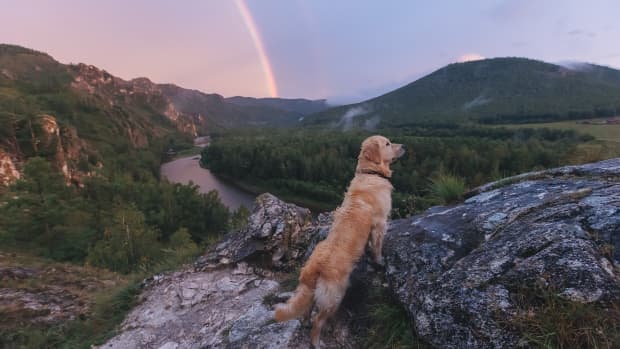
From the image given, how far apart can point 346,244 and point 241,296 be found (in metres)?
2.89

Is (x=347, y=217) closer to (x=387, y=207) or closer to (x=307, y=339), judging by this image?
(x=387, y=207)

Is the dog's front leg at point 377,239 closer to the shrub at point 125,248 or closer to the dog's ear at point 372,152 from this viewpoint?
the dog's ear at point 372,152

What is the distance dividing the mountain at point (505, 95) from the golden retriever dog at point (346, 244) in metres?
114

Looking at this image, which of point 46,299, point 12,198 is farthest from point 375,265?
point 12,198

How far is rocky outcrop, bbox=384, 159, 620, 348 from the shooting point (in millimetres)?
2410

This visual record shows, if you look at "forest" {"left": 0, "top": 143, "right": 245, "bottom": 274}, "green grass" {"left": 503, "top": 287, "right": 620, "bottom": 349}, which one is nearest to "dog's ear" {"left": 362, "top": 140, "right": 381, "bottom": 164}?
"green grass" {"left": 503, "top": 287, "right": 620, "bottom": 349}

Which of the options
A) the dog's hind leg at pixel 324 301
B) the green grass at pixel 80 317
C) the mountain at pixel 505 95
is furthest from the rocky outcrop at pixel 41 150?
the mountain at pixel 505 95

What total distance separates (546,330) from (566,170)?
3680 millimetres

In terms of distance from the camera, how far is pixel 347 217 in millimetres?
3906

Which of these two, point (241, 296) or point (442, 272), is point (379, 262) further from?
point (241, 296)

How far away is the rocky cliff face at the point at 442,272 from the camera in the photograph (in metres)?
2.50

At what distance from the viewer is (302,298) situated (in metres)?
3.46

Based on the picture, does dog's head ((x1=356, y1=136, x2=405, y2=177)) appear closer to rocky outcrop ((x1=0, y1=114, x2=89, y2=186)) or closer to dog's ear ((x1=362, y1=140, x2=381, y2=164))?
dog's ear ((x1=362, y1=140, x2=381, y2=164))

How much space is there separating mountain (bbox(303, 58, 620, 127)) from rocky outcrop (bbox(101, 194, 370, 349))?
11399cm
